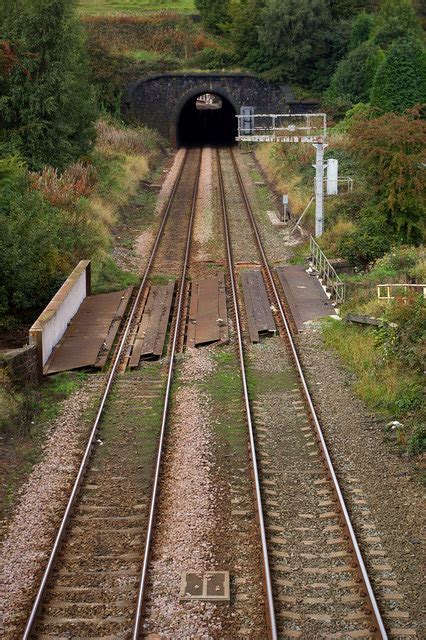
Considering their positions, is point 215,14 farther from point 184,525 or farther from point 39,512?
point 184,525

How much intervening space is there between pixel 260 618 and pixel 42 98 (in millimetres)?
24964

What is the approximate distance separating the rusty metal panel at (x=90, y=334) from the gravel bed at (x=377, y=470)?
4.13 m

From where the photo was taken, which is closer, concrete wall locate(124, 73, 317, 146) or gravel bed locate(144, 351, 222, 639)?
gravel bed locate(144, 351, 222, 639)

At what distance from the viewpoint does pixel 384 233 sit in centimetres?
2438

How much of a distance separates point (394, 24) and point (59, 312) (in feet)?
133

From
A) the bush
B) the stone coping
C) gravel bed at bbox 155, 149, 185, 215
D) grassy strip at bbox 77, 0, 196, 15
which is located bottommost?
the stone coping

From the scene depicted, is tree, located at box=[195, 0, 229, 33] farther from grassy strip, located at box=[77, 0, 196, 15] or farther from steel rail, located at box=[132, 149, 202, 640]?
steel rail, located at box=[132, 149, 202, 640]

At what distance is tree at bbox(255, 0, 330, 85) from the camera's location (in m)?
53.1

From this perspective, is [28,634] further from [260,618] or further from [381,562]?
[381,562]

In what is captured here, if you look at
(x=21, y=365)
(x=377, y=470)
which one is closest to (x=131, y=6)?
(x=21, y=365)

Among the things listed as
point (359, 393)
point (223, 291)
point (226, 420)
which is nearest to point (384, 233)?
point (223, 291)

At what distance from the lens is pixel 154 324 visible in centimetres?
1878

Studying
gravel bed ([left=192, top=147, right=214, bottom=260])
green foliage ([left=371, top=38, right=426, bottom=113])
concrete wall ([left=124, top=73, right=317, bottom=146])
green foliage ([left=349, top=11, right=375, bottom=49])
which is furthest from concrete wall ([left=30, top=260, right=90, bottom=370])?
green foliage ([left=349, top=11, right=375, bottom=49])

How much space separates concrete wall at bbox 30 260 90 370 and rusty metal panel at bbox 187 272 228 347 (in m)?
2.65
